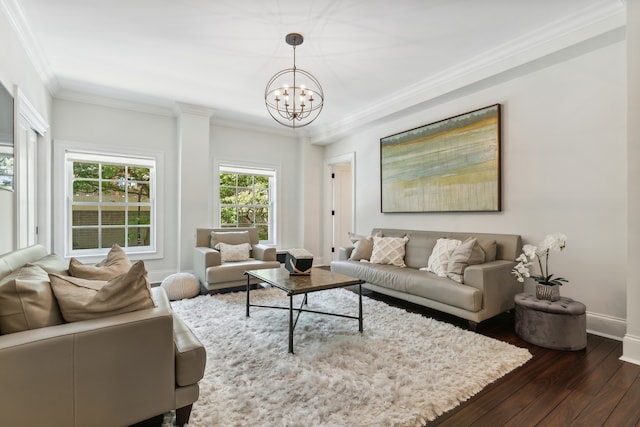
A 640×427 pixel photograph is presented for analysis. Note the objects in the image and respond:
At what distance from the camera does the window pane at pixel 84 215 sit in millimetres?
4390

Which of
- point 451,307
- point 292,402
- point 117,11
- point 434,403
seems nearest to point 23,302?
point 292,402

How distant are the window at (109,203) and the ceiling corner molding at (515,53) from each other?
381 cm

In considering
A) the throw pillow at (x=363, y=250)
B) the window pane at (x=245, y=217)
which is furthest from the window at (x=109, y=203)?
the throw pillow at (x=363, y=250)

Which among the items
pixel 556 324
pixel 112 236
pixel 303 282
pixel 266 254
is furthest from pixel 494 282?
pixel 112 236

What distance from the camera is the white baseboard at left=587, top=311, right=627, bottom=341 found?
262 cm

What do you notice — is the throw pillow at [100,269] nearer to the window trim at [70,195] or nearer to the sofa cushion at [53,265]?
the sofa cushion at [53,265]

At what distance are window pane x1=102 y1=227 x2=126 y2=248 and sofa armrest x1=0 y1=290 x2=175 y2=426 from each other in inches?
151

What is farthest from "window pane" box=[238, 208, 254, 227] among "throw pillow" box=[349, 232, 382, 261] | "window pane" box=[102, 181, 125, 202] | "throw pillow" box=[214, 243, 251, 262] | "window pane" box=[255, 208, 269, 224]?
"throw pillow" box=[349, 232, 382, 261]

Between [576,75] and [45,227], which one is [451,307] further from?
[45,227]

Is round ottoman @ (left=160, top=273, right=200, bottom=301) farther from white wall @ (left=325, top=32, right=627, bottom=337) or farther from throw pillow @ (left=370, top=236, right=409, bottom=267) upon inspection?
white wall @ (left=325, top=32, right=627, bottom=337)

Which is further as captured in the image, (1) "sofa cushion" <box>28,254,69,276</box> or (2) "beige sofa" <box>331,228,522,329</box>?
(2) "beige sofa" <box>331,228,522,329</box>

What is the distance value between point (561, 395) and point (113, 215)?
Answer: 5.48 metres

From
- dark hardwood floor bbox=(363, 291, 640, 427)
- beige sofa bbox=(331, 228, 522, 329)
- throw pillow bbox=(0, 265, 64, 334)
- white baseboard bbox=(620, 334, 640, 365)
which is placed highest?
throw pillow bbox=(0, 265, 64, 334)

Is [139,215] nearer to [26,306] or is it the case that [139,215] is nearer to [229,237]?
[229,237]
